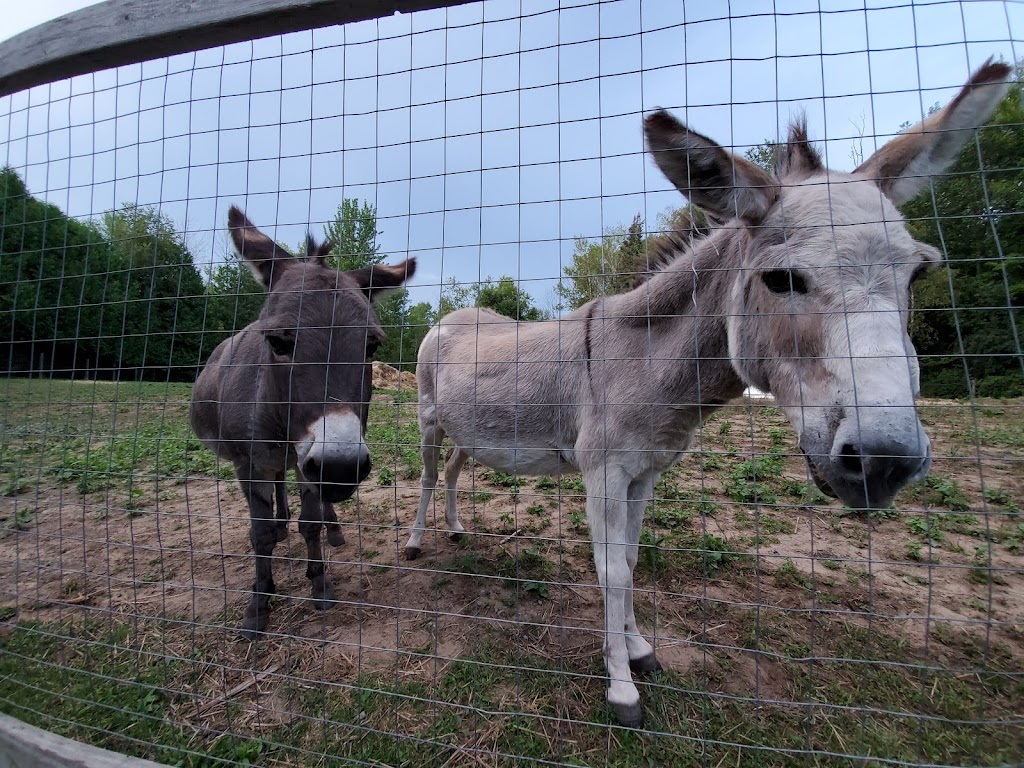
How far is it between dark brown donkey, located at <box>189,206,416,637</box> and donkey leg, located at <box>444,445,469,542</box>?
1.38 m

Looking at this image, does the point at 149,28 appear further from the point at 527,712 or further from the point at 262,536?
the point at 527,712

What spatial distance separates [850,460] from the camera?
157 cm

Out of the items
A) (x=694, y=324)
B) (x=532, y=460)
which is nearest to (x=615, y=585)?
(x=532, y=460)

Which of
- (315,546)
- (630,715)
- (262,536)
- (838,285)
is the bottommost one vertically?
(630,715)

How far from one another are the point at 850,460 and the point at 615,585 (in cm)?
141

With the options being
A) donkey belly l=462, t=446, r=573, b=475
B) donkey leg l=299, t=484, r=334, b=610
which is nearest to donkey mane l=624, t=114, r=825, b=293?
donkey belly l=462, t=446, r=573, b=475

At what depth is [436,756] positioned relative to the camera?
Result: 2.13m

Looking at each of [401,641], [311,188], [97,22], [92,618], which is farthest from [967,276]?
[92,618]

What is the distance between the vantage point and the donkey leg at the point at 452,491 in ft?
15.3

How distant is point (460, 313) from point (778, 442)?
4.70 meters

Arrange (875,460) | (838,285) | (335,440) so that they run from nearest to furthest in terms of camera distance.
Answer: (875,460), (838,285), (335,440)

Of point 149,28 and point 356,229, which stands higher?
point 149,28

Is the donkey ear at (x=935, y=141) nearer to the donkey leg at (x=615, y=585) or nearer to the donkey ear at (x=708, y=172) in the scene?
the donkey ear at (x=708, y=172)

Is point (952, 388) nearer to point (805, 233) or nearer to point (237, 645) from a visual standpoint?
point (805, 233)
